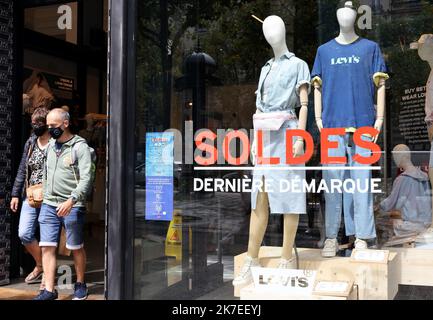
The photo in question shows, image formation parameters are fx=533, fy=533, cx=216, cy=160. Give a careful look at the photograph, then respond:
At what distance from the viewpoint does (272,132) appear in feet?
12.2

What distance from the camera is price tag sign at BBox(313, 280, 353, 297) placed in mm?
3381

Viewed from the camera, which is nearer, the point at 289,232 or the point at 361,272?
the point at 361,272

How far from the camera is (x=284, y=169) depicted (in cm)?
367

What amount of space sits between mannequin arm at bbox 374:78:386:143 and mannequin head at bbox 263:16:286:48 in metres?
0.74

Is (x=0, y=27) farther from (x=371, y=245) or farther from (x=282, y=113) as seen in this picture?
(x=371, y=245)

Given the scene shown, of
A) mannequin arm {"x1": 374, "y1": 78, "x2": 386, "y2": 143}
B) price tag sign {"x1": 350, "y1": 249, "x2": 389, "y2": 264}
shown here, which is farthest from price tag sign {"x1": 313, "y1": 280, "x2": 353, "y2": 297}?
mannequin arm {"x1": 374, "y1": 78, "x2": 386, "y2": 143}

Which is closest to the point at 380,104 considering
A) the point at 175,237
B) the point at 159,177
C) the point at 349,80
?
the point at 349,80

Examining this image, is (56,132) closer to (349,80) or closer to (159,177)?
(159,177)

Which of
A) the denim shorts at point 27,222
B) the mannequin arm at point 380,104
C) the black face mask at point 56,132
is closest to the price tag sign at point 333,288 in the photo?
the mannequin arm at point 380,104

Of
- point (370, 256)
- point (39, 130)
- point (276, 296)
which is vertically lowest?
point (276, 296)

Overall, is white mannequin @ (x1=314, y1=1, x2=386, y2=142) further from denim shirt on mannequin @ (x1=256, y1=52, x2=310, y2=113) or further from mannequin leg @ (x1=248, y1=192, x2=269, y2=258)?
mannequin leg @ (x1=248, y1=192, x2=269, y2=258)

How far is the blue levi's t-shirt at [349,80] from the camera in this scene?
11.9ft

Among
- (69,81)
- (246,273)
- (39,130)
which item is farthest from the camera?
(69,81)

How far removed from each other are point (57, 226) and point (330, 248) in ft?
7.24
